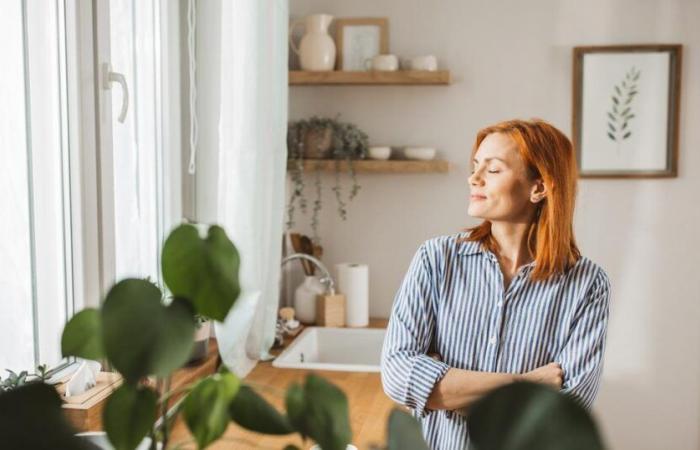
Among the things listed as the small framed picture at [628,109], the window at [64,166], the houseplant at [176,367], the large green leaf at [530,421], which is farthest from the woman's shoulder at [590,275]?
the small framed picture at [628,109]

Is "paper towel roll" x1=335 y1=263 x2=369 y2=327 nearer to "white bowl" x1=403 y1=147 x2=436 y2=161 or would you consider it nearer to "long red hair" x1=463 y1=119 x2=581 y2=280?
"white bowl" x1=403 y1=147 x2=436 y2=161

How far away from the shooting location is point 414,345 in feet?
5.37

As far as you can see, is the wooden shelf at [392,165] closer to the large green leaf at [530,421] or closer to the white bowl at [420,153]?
the white bowl at [420,153]

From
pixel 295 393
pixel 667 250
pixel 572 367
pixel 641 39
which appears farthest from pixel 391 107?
pixel 295 393

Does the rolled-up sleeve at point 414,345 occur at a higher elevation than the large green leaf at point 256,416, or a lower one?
lower

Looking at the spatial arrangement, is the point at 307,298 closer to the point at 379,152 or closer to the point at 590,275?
the point at 379,152

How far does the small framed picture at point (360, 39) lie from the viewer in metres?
3.15

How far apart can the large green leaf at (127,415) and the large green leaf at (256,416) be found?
0.07m

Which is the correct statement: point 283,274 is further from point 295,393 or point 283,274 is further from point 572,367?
point 295,393

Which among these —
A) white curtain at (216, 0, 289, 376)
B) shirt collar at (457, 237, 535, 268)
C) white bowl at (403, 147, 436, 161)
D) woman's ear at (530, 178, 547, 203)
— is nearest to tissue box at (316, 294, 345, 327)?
white curtain at (216, 0, 289, 376)

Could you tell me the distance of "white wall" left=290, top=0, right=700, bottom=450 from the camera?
10.2ft

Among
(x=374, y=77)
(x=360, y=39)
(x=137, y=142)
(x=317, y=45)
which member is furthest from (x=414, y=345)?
(x=360, y=39)

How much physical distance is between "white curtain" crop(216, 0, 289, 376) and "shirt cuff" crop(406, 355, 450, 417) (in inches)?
33.6

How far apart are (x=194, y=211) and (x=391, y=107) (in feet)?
3.14
